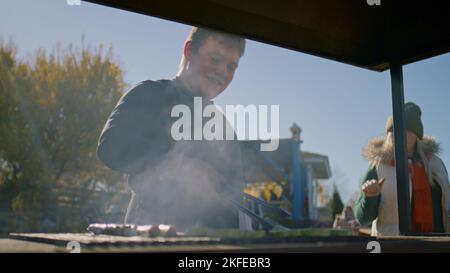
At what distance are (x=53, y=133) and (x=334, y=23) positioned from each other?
66.0 inches

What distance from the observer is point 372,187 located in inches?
92.7

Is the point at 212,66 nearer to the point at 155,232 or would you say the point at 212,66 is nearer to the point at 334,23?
the point at 334,23

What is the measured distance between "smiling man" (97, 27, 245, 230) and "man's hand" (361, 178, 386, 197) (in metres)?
0.73

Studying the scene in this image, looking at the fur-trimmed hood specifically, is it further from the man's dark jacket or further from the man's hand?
the man's dark jacket

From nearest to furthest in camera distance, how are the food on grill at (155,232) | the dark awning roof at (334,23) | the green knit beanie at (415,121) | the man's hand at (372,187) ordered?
the food on grill at (155,232) → the dark awning roof at (334,23) → the man's hand at (372,187) → the green knit beanie at (415,121)

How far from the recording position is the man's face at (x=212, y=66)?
216 cm

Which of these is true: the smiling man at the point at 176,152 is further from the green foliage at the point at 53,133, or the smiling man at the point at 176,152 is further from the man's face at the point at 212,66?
the green foliage at the point at 53,133

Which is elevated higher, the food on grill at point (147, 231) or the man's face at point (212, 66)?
the man's face at point (212, 66)

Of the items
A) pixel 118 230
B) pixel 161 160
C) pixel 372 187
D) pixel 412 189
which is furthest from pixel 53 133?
pixel 412 189

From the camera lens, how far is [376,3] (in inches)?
77.4

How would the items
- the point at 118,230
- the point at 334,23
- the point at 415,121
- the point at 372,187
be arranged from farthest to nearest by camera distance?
1. the point at 415,121
2. the point at 372,187
3. the point at 334,23
4. the point at 118,230

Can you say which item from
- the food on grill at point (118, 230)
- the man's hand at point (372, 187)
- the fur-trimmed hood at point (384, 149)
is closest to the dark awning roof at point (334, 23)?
the fur-trimmed hood at point (384, 149)

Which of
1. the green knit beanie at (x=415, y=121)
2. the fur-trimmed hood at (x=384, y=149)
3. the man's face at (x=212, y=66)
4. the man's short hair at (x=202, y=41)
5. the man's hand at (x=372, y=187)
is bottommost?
the man's hand at (x=372, y=187)

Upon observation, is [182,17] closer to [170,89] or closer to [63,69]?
[170,89]
